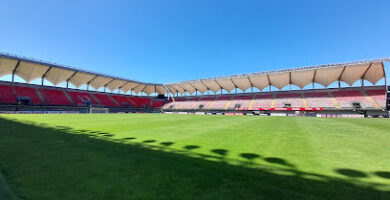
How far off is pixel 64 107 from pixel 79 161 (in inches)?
1779

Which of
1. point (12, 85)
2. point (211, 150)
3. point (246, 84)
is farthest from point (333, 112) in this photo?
point (12, 85)

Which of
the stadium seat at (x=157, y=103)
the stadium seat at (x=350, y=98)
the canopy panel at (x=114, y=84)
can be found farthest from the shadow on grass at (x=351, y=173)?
the stadium seat at (x=157, y=103)

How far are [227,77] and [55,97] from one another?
45.9 m

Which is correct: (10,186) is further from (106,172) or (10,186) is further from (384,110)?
(384,110)

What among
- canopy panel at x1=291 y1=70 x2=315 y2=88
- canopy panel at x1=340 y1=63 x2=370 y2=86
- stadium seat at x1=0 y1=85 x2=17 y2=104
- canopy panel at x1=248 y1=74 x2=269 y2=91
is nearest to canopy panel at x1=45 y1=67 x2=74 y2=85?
stadium seat at x1=0 y1=85 x2=17 y2=104

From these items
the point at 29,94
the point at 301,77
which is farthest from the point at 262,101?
the point at 29,94

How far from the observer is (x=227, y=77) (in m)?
45.2

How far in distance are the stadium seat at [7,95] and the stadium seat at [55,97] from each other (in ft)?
16.7

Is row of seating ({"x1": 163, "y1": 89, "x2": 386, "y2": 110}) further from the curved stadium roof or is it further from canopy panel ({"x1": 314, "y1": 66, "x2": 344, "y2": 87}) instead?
canopy panel ({"x1": 314, "y1": 66, "x2": 344, "y2": 87})

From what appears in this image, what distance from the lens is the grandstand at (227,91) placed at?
1278 inches

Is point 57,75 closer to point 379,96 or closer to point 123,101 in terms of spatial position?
point 123,101

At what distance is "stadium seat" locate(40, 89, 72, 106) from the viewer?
36888 millimetres

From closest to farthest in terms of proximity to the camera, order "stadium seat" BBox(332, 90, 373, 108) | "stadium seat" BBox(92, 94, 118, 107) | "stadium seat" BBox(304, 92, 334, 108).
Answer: "stadium seat" BBox(332, 90, 373, 108)
"stadium seat" BBox(304, 92, 334, 108)
"stadium seat" BBox(92, 94, 118, 107)

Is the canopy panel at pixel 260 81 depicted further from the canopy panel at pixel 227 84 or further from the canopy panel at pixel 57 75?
the canopy panel at pixel 57 75
